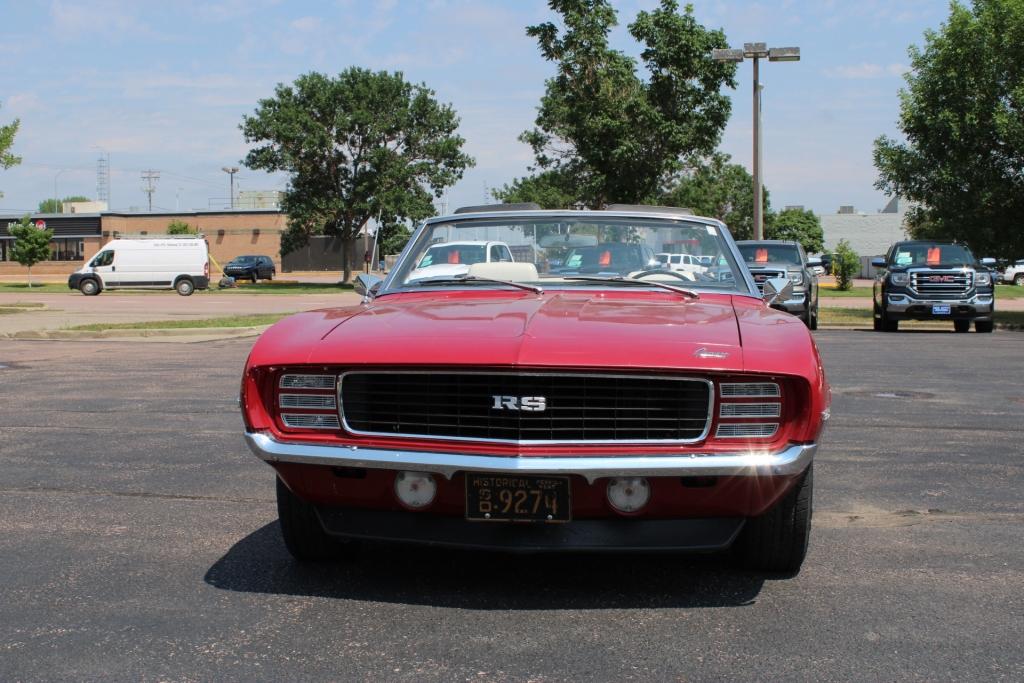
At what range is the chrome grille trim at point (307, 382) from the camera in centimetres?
411

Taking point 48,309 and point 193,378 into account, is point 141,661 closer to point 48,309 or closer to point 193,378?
point 193,378

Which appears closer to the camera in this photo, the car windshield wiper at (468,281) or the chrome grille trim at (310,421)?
the chrome grille trim at (310,421)

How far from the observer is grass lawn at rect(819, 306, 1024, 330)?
22703 millimetres

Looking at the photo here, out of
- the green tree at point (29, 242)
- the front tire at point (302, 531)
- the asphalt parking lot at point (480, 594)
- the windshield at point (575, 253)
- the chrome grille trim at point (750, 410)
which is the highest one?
the green tree at point (29, 242)

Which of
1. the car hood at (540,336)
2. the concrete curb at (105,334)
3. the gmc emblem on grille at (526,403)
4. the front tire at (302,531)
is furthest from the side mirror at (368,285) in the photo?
the concrete curb at (105,334)

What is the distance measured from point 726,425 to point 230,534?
246 centimetres

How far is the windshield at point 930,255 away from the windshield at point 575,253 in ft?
54.4

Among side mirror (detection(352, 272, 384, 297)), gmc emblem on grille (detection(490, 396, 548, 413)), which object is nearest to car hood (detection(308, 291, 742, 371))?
gmc emblem on grille (detection(490, 396, 548, 413))

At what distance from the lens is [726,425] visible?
3.91 m

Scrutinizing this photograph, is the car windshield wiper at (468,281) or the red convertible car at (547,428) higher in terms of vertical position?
the car windshield wiper at (468,281)

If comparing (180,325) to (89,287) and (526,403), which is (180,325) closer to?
(526,403)

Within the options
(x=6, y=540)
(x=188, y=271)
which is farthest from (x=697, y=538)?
(x=188, y=271)

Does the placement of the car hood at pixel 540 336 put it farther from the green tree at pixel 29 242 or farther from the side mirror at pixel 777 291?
the green tree at pixel 29 242

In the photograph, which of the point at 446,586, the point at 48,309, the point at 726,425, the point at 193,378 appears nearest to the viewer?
the point at 726,425
